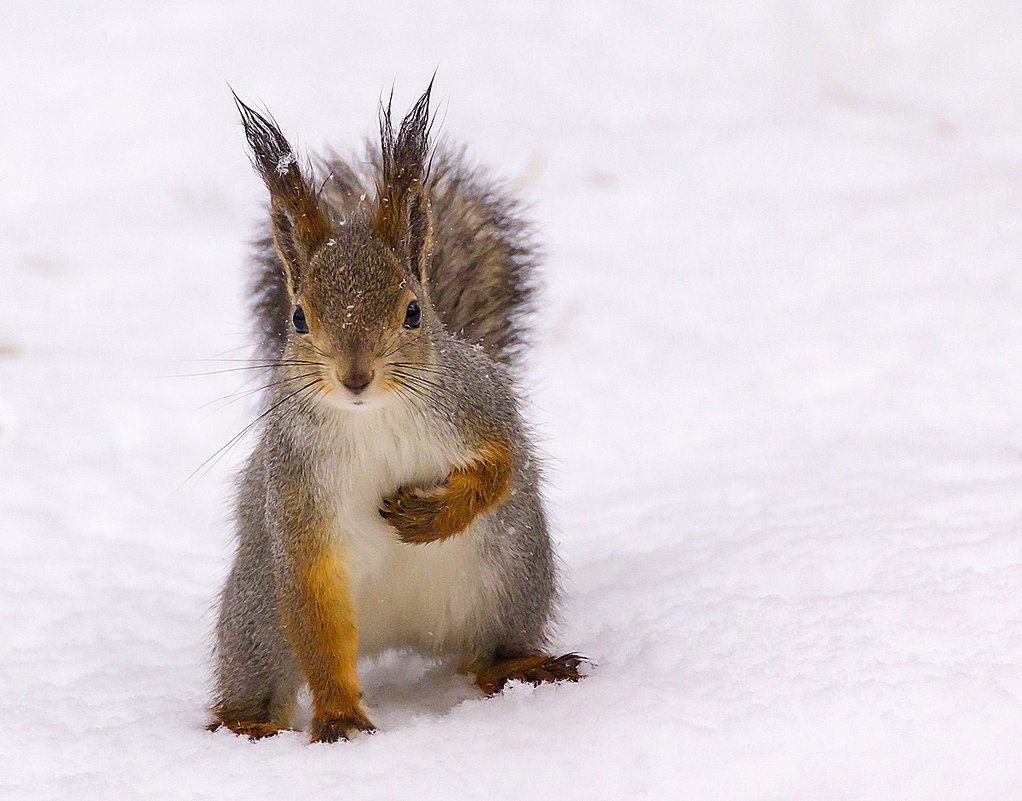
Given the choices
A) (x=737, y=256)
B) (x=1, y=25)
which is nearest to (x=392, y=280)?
(x=737, y=256)

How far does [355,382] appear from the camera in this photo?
1847mm

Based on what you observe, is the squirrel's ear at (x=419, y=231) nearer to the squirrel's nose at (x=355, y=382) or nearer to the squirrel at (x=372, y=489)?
the squirrel at (x=372, y=489)

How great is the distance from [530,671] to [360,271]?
799 millimetres

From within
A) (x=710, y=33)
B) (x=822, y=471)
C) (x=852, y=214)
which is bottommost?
(x=822, y=471)

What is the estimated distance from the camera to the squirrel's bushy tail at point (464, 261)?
2598 mm

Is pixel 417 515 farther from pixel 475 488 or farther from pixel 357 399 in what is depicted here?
pixel 357 399

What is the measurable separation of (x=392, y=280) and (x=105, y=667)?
1.07 meters

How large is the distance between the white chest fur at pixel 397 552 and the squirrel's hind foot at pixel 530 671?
8 cm

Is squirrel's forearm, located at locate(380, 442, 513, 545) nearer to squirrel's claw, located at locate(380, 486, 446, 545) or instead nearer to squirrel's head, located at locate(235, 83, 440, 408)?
squirrel's claw, located at locate(380, 486, 446, 545)

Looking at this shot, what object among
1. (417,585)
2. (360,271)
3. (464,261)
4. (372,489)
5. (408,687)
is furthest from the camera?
(464,261)

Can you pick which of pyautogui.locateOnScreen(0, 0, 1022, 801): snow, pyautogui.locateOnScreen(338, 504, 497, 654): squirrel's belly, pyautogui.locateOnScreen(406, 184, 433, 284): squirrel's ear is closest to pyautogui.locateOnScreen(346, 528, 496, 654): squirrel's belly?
pyautogui.locateOnScreen(338, 504, 497, 654): squirrel's belly

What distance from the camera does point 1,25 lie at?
19.0 feet

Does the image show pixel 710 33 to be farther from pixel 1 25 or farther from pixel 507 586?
pixel 507 586

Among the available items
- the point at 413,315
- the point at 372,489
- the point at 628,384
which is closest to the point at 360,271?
the point at 413,315
